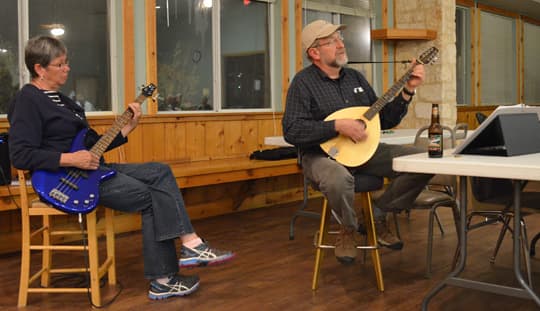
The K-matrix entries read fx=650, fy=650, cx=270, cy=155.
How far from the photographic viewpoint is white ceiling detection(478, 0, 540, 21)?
9.33 metres

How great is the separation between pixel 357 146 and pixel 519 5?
769cm

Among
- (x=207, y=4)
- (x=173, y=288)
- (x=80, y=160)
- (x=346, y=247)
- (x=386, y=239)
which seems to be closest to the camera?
(x=80, y=160)

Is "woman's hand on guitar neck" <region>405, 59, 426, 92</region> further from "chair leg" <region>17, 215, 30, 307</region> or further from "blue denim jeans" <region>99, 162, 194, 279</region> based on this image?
"chair leg" <region>17, 215, 30, 307</region>

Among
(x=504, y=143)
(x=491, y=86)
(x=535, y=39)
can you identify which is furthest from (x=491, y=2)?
(x=504, y=143)

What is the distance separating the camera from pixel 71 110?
9.86ft

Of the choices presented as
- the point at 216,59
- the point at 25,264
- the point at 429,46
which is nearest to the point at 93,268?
the point at 25,264

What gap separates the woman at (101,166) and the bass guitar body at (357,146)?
2.30 feet

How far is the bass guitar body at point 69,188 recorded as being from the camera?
2777 millimetres

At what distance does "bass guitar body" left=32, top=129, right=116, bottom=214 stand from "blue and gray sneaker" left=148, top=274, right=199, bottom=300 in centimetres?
50

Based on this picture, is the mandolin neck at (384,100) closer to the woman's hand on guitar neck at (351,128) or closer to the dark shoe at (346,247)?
the woman's hand on guitar neck at (351,128)

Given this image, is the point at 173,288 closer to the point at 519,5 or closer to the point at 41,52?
the point at 41,52

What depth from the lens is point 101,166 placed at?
300 centimetres

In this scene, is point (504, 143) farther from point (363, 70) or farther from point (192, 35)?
point (363, 70)

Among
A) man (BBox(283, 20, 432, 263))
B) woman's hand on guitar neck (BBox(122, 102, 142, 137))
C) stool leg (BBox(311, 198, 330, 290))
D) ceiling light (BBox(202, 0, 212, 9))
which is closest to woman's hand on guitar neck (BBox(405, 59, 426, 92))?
man (BBox(283, 20, 432, 263))
